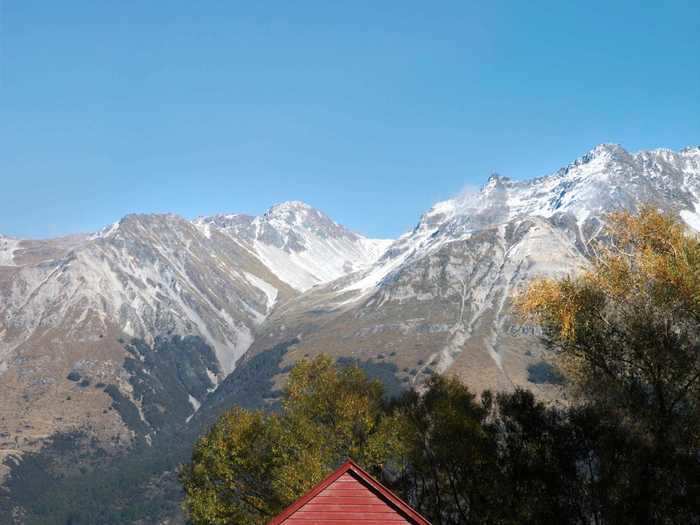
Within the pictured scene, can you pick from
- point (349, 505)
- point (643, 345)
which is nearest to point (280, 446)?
point (349, 505)

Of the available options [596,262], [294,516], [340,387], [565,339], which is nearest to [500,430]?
[340,387]

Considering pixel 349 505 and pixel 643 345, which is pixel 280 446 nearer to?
pixel 349 505

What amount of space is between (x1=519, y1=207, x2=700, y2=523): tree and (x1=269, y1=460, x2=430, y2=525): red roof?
13.4m

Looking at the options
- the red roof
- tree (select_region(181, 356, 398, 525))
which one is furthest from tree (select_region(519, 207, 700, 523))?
tree (select_region(181, 356, 398, 525))

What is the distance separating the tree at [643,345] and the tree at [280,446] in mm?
17274

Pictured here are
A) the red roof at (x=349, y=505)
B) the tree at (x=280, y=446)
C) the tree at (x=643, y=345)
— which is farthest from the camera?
the tree at (x=280, y=446)

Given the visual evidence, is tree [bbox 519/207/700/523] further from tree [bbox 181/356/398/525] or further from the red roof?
tree [bbox 181/356/398/525]

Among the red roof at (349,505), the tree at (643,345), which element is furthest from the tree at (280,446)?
the tree at (643,345)

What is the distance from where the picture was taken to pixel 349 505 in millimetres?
28203

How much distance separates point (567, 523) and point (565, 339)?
1639cm

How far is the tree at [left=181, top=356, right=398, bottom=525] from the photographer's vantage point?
154 ft

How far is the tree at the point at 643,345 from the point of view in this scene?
32906 mm

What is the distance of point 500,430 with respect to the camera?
50.0 m

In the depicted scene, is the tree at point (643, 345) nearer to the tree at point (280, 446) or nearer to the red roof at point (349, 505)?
the red roof at point (349, 505)
